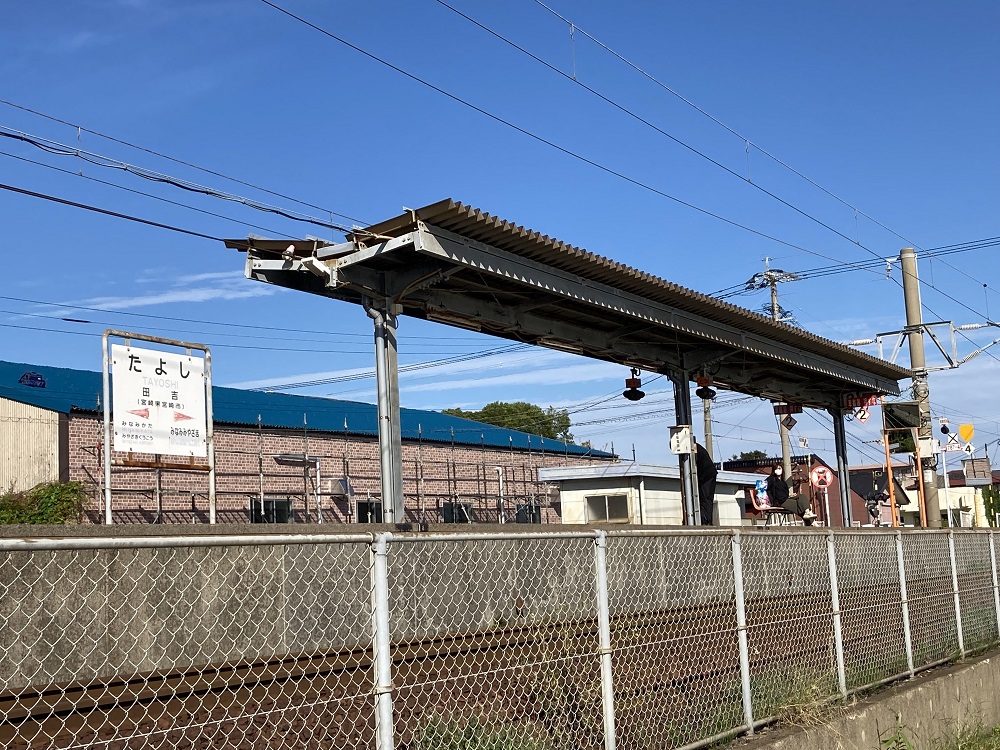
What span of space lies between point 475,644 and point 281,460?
2419 cm

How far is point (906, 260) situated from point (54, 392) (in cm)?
2177

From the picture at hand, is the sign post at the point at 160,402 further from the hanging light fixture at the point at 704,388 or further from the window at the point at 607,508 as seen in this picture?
the window at the point at 607,508

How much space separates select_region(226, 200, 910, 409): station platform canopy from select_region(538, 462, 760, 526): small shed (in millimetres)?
6813

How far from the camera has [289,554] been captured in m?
8.52

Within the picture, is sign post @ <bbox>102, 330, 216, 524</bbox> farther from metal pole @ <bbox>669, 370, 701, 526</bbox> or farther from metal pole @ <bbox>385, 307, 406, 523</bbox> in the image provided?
metal pole @ <bbox>669, 370, 701, 526</bbox>

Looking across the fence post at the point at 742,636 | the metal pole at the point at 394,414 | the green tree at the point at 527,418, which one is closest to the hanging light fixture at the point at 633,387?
the metal pole at the point at 394,414

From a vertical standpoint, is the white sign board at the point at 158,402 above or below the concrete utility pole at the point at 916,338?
below

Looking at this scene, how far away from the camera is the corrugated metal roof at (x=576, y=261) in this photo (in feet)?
36.4

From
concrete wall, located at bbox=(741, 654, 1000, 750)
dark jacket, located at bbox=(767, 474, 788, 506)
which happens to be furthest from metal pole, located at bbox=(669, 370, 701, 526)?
concrete wall, located at bbox=(741, 654, 1000, 750)

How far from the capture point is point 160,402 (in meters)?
12.4

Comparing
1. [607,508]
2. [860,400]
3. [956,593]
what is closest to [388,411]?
[956,593]

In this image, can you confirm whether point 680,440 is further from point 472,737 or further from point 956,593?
point 472,737

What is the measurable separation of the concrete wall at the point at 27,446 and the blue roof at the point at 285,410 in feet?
0.96

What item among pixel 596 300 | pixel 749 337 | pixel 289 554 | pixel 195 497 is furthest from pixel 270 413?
pixel 289 554
